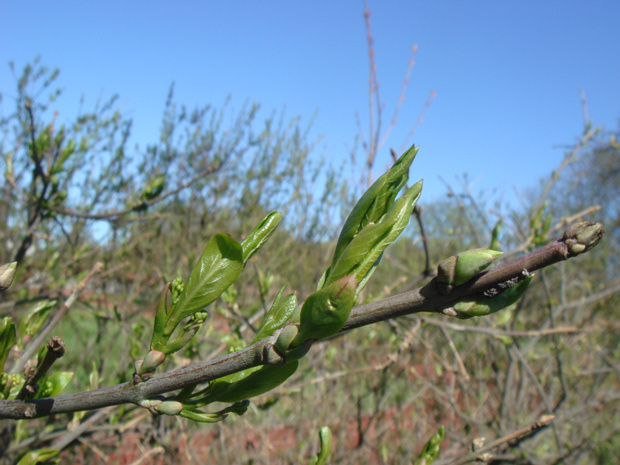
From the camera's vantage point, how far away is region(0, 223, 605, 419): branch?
1.83 ft

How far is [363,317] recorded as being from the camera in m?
0.64

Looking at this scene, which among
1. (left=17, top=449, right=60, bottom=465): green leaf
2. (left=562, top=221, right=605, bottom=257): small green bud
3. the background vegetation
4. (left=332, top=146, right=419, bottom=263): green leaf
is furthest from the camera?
the background vegetation

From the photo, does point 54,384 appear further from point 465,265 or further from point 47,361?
point 465,265

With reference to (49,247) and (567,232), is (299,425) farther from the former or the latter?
(567,232)

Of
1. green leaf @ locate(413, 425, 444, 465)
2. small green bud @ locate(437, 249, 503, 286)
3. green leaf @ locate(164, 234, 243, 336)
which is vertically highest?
green leaf @ locate(164, 234, 243, 336)

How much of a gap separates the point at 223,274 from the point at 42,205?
1959 millimetres

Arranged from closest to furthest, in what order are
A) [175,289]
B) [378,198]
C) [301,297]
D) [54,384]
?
[378,198] → [175,289] → [54,384] → [301,297]

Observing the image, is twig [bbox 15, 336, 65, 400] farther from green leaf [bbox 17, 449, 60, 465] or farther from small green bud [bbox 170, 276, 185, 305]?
green leaf [bbox 17, 449, 60, 465]

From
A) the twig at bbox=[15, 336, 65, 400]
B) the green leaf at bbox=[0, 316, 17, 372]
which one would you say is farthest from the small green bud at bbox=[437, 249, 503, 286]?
the green leaf at bbox=[0, 316, 17, 372]

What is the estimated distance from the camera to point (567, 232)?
561 mm

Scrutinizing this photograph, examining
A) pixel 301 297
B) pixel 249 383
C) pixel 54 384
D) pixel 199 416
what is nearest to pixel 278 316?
pixel 249 383

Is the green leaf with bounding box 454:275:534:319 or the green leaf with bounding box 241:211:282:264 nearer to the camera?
the green leaf with bounding box 454:275:534:319

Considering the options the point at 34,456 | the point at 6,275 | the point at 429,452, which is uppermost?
the point at 6,275

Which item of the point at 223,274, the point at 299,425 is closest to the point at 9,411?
the point at 223,274
